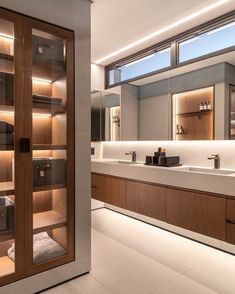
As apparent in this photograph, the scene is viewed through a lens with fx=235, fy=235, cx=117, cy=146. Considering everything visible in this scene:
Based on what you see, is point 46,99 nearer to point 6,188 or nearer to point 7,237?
point 6,188

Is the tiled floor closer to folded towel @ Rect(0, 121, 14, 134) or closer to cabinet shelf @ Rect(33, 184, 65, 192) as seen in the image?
cabinet shelf @ Rect(33, 184, 65, 192)

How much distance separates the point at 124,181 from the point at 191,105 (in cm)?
141

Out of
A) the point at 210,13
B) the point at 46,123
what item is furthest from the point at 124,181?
the point at 210,13

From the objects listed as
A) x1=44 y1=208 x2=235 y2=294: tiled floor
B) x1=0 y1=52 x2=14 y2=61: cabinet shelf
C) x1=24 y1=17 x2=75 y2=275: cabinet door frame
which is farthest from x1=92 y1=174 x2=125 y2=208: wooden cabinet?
x1=0 y1=52 x2=14 y2=61: cabinet shelf

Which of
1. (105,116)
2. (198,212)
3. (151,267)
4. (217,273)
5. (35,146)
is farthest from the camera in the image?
(105,116)

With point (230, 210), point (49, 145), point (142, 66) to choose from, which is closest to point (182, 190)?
point (230, 210)

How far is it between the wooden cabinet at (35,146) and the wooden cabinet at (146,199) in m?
1.22

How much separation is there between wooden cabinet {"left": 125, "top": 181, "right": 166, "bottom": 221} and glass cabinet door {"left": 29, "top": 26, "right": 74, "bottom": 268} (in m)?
1.21

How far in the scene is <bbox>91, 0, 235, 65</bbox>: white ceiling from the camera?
7.86 feet

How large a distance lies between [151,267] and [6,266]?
4.21 ft

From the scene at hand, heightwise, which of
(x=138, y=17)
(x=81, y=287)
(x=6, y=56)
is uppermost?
(x=138, y=17)

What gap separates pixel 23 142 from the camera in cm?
180

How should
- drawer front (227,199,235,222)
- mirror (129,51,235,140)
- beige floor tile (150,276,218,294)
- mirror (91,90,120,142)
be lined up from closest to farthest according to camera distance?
1. beige floor tile (150,276,218,294)
2. drawer front (227,199,235,222)
3. mirror (129,51,235,140)
4. mirror (91,90,120,142)

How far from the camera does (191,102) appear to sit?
323 cm
